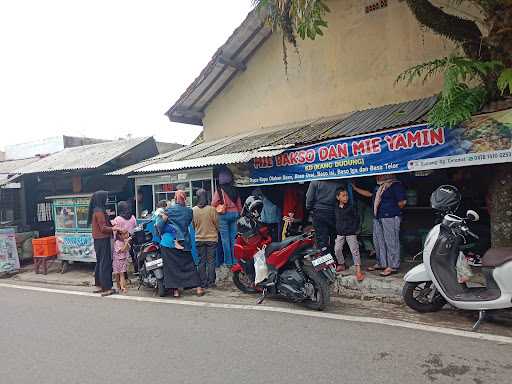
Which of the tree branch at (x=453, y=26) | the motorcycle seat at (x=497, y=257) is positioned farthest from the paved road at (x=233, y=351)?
the tree branch at (x=453, y=26)

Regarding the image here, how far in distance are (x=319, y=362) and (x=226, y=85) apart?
8.54 metres

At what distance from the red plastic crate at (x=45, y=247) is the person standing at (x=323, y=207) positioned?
7.00m

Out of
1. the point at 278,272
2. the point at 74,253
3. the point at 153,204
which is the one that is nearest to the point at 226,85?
the point at 153,204

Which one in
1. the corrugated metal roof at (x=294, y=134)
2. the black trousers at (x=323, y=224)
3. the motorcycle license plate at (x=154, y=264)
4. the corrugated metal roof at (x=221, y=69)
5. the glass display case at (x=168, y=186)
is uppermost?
A: the corrugated metal roof at (x=221, y=69)

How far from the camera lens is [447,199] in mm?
4863

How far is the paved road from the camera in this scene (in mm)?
3502

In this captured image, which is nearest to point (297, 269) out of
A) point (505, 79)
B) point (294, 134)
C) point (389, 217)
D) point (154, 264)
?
point (389, 217)

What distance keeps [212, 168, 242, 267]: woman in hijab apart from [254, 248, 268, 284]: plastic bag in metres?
2.07

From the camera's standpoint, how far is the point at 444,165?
559cm

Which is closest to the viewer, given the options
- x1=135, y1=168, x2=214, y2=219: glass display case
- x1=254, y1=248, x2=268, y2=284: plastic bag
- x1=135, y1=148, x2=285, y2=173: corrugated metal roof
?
x1=254, y1=248, x2=268, y2=284: plastic bag

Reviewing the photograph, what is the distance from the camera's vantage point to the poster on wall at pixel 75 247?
9.85 meters

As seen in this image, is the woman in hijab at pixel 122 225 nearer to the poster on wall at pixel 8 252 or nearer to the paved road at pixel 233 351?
the paved road at pixel 233 351

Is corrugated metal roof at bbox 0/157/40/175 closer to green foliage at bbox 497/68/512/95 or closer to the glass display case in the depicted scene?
the glass display case

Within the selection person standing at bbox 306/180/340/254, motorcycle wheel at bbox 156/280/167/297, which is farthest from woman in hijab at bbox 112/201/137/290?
person standing at bbox 306/180/340/254
